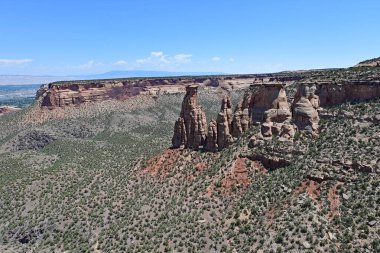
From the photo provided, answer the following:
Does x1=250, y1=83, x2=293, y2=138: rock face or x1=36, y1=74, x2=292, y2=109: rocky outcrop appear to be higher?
x1=250, y1=83, x2=293, y2=138: rock face

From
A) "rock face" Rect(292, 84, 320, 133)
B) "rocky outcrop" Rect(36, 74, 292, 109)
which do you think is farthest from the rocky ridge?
"rocky outcrop" Rect(36, 74, 292, 109)

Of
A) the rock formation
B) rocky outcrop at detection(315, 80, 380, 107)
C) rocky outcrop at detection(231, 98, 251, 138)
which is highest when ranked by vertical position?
rocky outcrop at detection(315, 80, 380, 107)

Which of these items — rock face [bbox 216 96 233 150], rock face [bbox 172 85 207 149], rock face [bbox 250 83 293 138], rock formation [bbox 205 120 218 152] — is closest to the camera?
rock face [bbox 250 83 293 138]

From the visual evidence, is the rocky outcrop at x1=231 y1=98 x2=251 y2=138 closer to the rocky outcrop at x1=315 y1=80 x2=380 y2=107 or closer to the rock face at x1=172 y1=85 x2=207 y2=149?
the rock face at x1=172 y1=85 x2=207 y2=149

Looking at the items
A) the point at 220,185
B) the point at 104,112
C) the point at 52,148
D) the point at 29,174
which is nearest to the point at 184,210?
the point at 220,185

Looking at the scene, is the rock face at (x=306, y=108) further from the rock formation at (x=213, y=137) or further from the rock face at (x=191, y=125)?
the rock face at (x=191, y=125)

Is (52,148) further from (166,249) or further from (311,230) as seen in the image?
(311,230)

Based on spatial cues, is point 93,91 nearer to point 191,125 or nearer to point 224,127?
point 191,125
